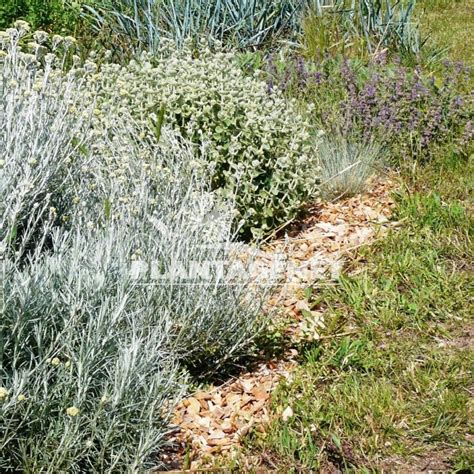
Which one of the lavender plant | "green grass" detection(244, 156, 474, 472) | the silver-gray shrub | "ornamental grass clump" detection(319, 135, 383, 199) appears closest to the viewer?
the silver-gray shrub

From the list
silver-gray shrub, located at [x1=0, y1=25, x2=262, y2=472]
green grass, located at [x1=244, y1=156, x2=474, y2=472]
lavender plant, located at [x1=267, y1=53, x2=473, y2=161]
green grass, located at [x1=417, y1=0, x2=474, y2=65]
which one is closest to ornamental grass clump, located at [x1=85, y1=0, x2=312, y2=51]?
lavender plant, located at [x1=267, y1=53, x2=473, y2=161]

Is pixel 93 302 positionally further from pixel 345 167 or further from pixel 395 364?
pixel 345 167

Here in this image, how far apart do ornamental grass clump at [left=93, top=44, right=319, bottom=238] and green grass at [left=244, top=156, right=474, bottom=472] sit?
636 millimetres

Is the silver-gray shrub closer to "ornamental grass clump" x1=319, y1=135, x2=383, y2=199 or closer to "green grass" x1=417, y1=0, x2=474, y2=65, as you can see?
"ornamental grass clump" x1=319, y1=135, x2=383, y2=199

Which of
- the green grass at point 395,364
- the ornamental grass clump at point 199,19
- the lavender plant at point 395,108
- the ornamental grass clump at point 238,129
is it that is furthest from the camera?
the ornamental grass clump at point 199,19

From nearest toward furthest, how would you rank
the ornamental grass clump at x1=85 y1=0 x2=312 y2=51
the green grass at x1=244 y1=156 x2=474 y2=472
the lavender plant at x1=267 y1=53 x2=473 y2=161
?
1. the green grass at x1=244 y1=156 x2=474 y2=472
2. the lavender plant at x1=267 y1=53 x2=473 y2=161
3. the ornamental grass clump at x1=85 y1=0 x2=312 y2=51

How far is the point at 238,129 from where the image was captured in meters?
4.67

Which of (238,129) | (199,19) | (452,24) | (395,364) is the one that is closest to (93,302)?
(395,364)

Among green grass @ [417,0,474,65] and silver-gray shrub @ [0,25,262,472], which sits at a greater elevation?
silver-gray shrub @ [0,25,262,472]

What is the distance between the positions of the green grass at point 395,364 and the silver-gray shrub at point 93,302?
1.47ft

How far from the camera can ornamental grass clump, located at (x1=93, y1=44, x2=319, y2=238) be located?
4.60 m

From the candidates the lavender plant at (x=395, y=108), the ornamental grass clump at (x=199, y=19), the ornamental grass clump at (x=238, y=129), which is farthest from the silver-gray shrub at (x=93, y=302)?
the ornamental grass clump at (x=199, y=19)

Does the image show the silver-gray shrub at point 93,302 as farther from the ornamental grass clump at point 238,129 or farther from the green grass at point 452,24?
A: the green grass at point 452,24

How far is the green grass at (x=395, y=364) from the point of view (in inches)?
122
